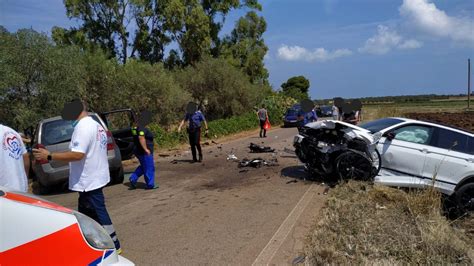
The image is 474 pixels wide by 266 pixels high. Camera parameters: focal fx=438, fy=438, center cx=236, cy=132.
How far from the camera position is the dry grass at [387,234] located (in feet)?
16.3

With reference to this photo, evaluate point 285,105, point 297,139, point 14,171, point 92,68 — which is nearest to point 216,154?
point 297,139

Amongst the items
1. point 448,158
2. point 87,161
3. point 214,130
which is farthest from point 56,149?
point 214,130

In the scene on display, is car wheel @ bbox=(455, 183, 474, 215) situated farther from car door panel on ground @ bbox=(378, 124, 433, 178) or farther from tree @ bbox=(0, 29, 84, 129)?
tree @ bbox=(0, 29, 84, 129)

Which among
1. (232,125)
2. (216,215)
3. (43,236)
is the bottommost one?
(232,125)

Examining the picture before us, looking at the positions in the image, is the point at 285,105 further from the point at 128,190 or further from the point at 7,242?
the point at 7,242

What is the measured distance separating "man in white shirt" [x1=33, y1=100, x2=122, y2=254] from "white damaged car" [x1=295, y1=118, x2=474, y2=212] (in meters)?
5.61

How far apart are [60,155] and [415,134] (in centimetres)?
717

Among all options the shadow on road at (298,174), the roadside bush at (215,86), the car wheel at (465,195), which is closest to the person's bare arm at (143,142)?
the shadow on road at (298,174)

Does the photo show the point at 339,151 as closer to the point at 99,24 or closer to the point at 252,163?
the point at 252,163

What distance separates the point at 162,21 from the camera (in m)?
36.1

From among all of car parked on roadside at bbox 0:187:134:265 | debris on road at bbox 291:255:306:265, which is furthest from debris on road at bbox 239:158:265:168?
car parked on roadside at bbox 0:187:134:265

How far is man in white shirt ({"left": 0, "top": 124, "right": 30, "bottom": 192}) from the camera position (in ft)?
13.4

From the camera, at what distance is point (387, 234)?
5.60m

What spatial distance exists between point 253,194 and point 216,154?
6.82 metres
